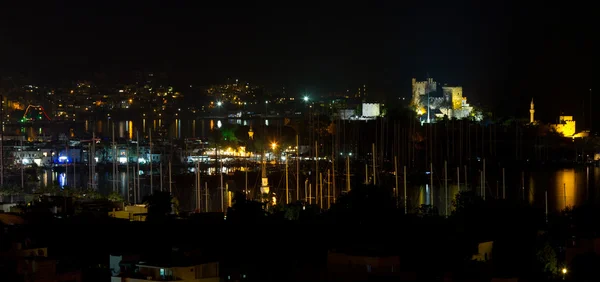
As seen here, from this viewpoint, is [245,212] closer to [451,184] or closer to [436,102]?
[451,184]

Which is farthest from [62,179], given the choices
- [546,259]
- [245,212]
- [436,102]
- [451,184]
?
[546,259]

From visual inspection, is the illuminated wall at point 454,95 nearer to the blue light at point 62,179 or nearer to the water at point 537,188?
the water at point 537,188

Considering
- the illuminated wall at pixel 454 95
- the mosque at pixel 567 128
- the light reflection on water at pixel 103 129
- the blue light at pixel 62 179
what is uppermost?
the illuminated wall at pixel 454 95

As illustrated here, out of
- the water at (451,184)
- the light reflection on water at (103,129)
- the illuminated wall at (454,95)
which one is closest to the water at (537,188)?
the water at (451,184)

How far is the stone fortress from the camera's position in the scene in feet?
102

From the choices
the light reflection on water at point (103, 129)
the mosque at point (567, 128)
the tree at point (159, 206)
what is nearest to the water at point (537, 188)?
the tree at point (159, 206)

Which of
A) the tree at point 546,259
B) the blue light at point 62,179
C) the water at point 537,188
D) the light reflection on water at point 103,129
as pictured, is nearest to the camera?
the tree at point 546,259

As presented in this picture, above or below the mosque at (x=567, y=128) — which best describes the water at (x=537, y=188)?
below

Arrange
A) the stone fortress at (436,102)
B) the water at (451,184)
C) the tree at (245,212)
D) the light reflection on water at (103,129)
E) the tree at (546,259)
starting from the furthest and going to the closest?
the light reflection on water at (103,129) → the stone fortress at (436,102) → the water at (451,184) → the tree at (245,212) → the tree at (546,259)

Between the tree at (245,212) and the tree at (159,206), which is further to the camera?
the tree at (159,206)

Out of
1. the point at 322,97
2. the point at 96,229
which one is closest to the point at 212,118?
the point at 322,97

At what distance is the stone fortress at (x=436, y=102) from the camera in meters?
31.0

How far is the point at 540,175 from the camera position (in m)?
22.8

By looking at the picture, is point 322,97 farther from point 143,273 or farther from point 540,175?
point 143,273
